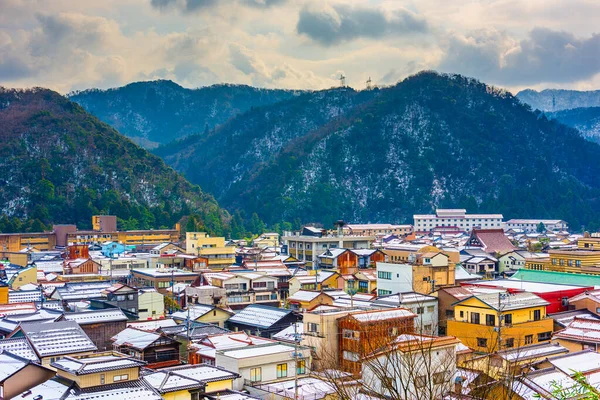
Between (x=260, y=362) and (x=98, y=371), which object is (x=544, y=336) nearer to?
(x=260, y=362)

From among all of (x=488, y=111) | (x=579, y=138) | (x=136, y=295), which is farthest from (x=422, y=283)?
(x=579, y=138)

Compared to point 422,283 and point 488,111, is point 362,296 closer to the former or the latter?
point 422,283

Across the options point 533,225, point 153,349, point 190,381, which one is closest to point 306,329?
point 153,349

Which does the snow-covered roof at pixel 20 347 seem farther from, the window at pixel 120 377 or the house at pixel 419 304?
the house at pixel 419 304

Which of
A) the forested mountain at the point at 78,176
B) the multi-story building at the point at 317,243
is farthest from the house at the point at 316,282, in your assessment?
the forested mountain at the point at 78,176

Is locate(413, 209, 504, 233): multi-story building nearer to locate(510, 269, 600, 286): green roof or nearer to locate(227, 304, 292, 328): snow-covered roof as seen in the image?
locate(510, 269, 600, 286): green roof
